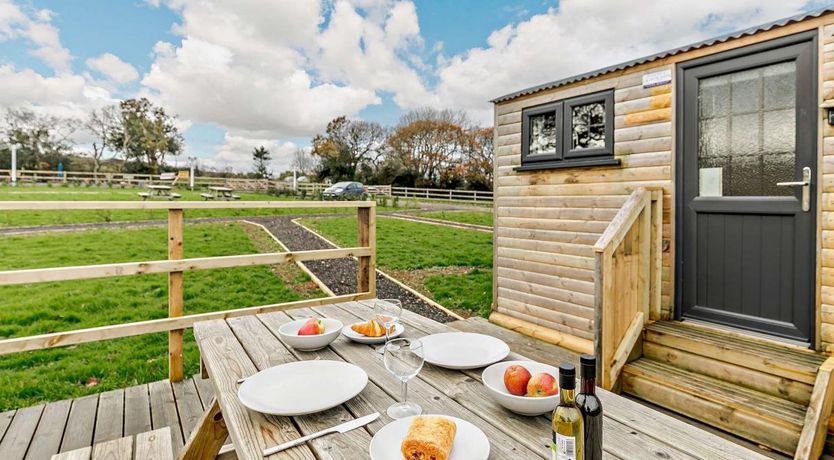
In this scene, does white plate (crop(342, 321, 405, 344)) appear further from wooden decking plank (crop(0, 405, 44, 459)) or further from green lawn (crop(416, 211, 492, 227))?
green lawn (crop(416, 211, 492, 227))

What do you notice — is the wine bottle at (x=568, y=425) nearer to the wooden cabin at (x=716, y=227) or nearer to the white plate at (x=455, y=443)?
the white plate at (x=455, y=443)

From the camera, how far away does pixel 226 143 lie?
2056 centimetres

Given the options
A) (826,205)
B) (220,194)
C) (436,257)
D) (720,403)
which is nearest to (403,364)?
(720,403)

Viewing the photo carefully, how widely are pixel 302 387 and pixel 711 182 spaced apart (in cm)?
314

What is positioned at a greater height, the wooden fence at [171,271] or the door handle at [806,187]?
the door handle at [806,187]

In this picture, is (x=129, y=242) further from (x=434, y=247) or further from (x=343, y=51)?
(x=343, y=51)

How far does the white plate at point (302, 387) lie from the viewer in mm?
903

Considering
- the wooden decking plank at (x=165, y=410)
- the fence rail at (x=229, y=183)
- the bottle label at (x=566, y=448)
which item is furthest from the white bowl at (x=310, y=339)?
the fence rail at (x=229, y=183)

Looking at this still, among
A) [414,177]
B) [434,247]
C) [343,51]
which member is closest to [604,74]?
[434,247]

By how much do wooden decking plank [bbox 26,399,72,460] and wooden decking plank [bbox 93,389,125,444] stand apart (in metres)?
0.14

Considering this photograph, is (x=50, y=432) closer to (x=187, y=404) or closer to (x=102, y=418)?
(x=102, y=418)

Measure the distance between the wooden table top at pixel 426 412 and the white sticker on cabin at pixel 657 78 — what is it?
296 cm

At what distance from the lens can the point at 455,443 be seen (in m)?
0.76

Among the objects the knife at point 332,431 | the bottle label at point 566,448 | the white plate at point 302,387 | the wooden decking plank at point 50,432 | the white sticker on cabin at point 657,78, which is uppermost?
the white sticker on cabin at point 657,78
